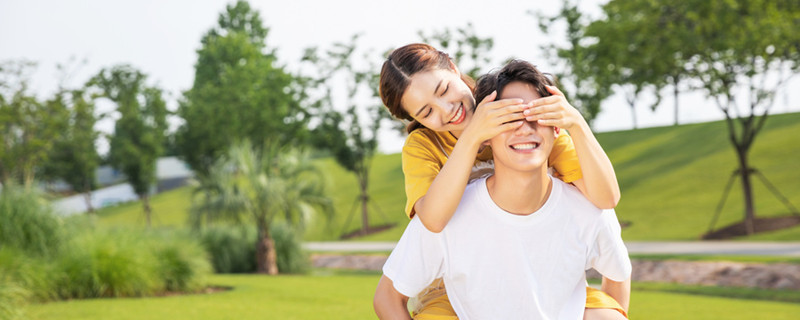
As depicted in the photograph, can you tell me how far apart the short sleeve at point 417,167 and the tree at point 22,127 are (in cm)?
2726

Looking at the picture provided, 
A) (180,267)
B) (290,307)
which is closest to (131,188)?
(180,267)

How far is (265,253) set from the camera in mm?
17203

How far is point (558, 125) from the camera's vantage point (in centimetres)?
246

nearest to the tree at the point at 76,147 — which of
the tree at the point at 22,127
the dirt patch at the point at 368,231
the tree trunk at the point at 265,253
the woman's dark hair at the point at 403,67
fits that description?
the tree at the point at 22,127

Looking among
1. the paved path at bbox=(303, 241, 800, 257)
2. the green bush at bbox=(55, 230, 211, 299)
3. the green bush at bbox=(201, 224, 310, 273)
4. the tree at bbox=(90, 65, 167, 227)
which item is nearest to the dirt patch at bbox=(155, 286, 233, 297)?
the green bush at bbox=(55, 230, 211, 299)

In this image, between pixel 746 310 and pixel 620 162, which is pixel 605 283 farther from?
pixel 620 162

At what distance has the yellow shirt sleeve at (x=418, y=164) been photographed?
9.43 ft

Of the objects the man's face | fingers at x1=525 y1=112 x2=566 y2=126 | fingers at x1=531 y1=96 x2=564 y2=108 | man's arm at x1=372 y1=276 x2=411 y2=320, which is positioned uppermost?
fingers at x1=531 y1=96 x2=564 y2=108

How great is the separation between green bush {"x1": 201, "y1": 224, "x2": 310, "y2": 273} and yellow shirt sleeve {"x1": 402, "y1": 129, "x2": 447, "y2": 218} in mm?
14956

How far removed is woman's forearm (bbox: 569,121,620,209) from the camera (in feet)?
8.23

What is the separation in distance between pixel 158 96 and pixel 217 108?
17.6 feet

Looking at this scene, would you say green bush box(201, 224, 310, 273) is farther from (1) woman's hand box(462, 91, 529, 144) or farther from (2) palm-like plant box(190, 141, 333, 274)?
(1) woman's hand box(462, 91, 529, 144)

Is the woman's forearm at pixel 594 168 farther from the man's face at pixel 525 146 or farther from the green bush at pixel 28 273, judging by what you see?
the green bush at pixel 28 273

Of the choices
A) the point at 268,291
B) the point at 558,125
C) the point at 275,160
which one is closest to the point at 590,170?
the point at 558,125
